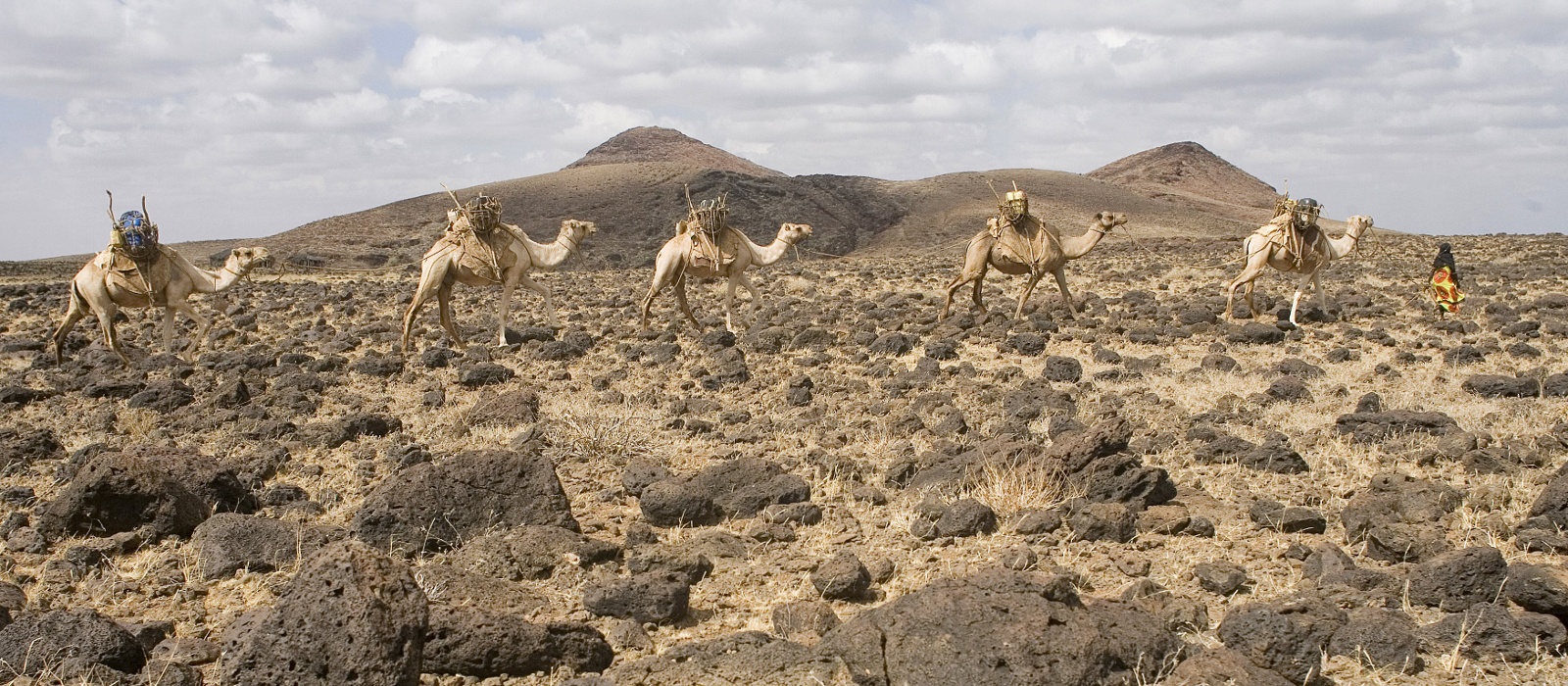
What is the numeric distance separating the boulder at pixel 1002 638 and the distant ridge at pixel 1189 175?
72082 mm

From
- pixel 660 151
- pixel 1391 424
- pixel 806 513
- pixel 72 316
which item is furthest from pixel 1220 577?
pixel 660 151

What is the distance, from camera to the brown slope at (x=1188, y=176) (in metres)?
76.6

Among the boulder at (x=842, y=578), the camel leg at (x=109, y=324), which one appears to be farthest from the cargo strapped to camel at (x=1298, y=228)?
the camel leg at (x=109, y=324)

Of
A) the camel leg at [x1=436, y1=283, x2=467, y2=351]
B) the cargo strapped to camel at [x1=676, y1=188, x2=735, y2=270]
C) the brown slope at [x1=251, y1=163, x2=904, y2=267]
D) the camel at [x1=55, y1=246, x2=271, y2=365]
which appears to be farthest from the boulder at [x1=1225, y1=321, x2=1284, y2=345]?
the brown slope at [x1=251, y1=163, x2=904, y2=267]

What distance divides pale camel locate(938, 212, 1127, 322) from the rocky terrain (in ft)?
6.21

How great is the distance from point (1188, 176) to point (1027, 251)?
6979cm

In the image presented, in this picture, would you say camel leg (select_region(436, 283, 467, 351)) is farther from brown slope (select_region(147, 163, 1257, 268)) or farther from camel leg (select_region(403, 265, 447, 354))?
brown slope (select_region(147, 163, 1257, 268))

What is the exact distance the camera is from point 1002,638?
4.33 m

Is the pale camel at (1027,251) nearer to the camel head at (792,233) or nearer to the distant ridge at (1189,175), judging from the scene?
the camel head at (792,233)

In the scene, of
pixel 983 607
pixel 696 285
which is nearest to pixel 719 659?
pixel 983 607

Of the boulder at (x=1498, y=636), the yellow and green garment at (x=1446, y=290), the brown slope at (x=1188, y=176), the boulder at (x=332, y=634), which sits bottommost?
the boulder at (x=1498, y=636)

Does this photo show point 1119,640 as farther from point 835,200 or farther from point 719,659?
point 835,200

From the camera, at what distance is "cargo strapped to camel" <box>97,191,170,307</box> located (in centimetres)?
1391

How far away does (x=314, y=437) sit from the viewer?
9.84 metres
